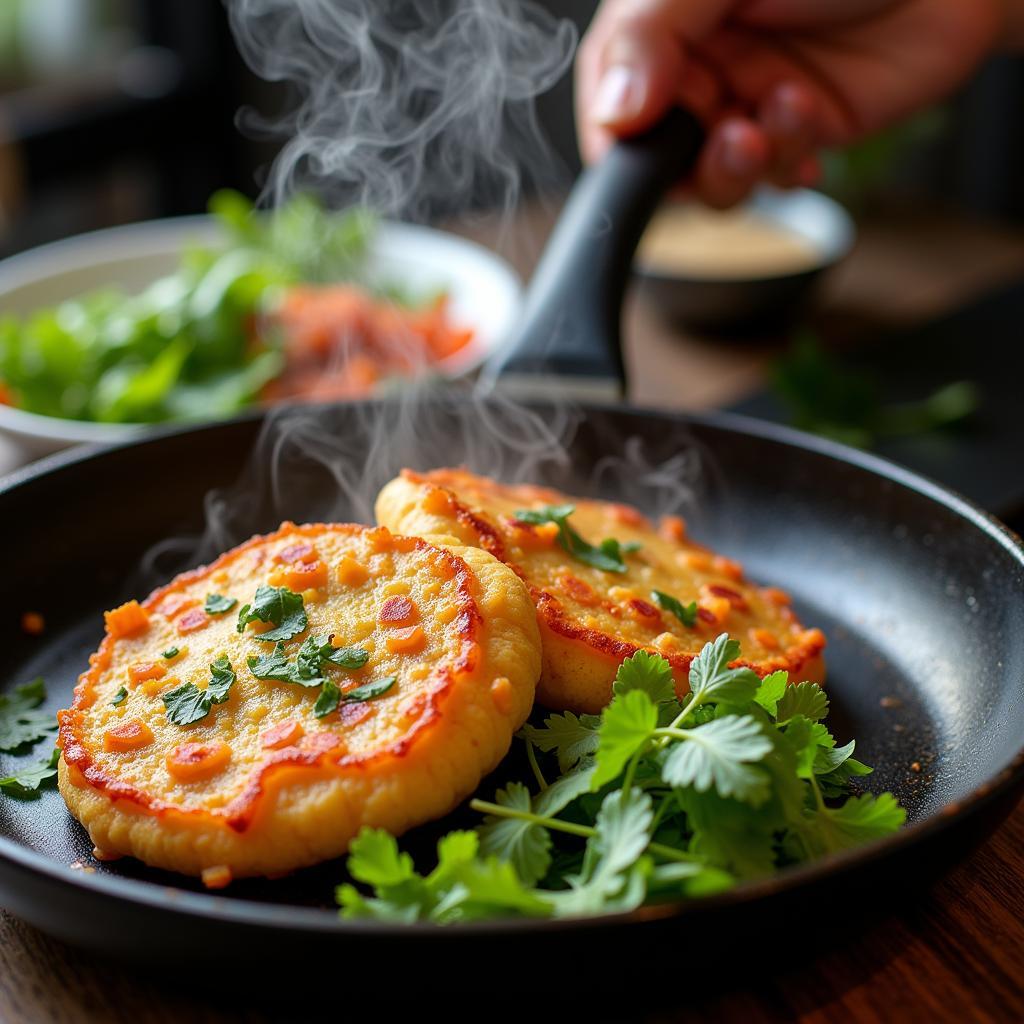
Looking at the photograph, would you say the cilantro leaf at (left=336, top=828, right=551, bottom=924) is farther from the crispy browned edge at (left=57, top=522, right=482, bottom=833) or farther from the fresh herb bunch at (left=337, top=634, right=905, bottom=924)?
the crispy browned edge at (left=57, top=522, right=482, bottom=833)

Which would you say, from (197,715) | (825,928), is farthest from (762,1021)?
(197,715)

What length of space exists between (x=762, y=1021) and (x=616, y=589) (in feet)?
2.03

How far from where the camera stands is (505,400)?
225 cm

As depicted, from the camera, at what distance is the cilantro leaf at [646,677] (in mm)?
1375

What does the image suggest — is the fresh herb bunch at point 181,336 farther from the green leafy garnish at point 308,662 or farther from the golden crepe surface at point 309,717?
the green leafy garnish at point 308,662

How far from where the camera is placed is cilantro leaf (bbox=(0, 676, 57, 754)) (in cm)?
160

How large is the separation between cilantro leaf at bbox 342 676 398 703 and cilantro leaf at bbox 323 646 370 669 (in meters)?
0.03

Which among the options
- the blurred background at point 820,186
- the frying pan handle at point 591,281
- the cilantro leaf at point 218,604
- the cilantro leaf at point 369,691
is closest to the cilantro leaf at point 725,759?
the cilantro leaf at point 369,691

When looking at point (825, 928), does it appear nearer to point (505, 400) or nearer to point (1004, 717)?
point (1004, 717)

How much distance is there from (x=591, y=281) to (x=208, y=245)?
1860mm

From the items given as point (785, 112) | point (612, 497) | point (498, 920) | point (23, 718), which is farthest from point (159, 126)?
point (498, 920)

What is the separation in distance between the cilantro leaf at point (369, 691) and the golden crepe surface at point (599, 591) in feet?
0.76

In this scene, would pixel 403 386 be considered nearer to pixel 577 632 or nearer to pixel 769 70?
pixel 577 632

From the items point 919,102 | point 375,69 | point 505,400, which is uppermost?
point 375,69
